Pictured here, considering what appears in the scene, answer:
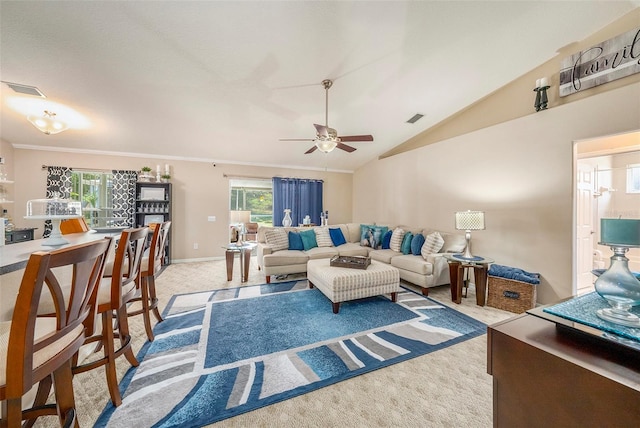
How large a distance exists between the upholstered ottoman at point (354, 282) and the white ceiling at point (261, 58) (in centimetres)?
253

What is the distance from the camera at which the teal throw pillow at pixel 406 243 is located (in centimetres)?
396

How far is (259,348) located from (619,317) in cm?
218

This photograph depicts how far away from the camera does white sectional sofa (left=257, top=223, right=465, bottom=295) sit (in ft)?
11.1

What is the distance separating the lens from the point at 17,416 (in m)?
0.80

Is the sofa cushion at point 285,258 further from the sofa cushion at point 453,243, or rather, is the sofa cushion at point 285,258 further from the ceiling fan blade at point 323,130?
the sofa cushion at point 453,243

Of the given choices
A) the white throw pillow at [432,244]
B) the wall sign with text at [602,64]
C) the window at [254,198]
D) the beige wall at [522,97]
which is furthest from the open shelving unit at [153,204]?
the wall sign with text at [602,64]

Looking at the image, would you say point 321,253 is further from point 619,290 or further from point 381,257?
point 619,290

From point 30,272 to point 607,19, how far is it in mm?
5076

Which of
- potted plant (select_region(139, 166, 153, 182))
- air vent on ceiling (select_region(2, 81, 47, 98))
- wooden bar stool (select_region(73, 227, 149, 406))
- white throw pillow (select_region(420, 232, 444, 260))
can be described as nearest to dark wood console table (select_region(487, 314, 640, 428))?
wooden bar stool (select_region(73, 227, 149, 406))

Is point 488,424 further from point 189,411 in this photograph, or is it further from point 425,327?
point 189,411

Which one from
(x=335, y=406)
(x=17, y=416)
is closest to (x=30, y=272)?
(x=17, y=416)

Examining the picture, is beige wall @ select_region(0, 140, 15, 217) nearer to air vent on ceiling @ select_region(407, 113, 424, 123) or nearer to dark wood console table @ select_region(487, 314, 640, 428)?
dark wood console table @ select_region(487, 314, 640, 428)

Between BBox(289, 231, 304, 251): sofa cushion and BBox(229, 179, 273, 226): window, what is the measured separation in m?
2.05

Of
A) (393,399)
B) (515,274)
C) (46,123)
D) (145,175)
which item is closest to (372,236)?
(515,274)
